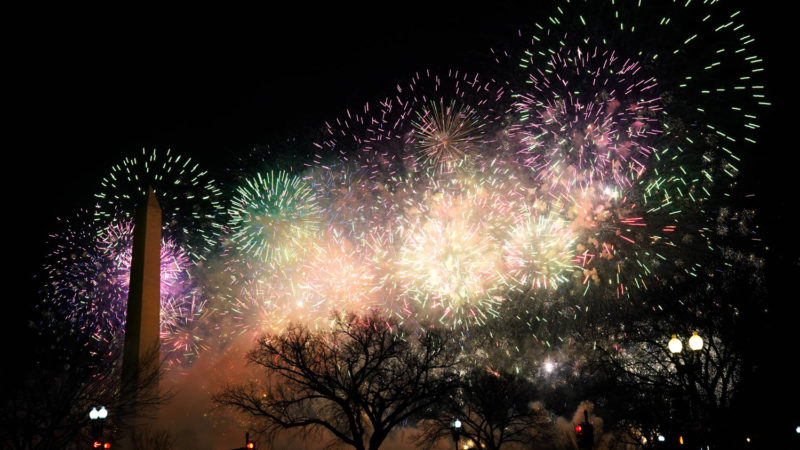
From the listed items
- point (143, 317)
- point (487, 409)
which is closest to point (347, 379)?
point (143, 317)

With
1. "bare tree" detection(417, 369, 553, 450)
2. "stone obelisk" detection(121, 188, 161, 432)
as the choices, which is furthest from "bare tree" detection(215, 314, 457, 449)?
"bare tree" detection(417, 369, 553, 450)

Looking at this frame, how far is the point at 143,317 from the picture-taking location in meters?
24.2

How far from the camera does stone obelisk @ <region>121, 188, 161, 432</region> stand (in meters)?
23.0

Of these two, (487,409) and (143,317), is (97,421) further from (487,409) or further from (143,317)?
(487,409)

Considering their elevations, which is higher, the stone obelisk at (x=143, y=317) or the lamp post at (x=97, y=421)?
the stone obelisk at (x=143, y=317)

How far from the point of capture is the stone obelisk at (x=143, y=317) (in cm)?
2303

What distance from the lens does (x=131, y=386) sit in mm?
22953

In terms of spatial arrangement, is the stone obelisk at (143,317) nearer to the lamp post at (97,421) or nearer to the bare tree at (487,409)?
the lamp post at (97,421)

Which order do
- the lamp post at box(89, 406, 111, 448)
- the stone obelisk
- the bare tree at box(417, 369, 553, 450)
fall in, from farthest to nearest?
1. the bare tree at box(417, 369, 553, 450)
2. the stone obelisk
3. the lamp post at box(89, 406, 111, 448)

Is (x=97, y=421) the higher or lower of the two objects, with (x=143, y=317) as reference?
lower

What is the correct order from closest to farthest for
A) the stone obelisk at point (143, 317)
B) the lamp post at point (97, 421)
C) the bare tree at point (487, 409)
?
the lamp post at point (97, 421)
the stone obelisk at point (143, 317)
the bare tree at point (487, 409)

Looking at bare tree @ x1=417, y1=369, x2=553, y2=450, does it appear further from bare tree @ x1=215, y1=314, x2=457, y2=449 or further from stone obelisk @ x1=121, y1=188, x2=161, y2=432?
stone obelisk @ x1=121, y1=188, x2=161, y2=432

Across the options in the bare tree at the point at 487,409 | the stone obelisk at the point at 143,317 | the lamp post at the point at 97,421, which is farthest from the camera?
the bare tree at the point at 487,409

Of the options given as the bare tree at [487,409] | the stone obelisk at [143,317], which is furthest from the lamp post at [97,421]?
the bare tree at [487,409]
